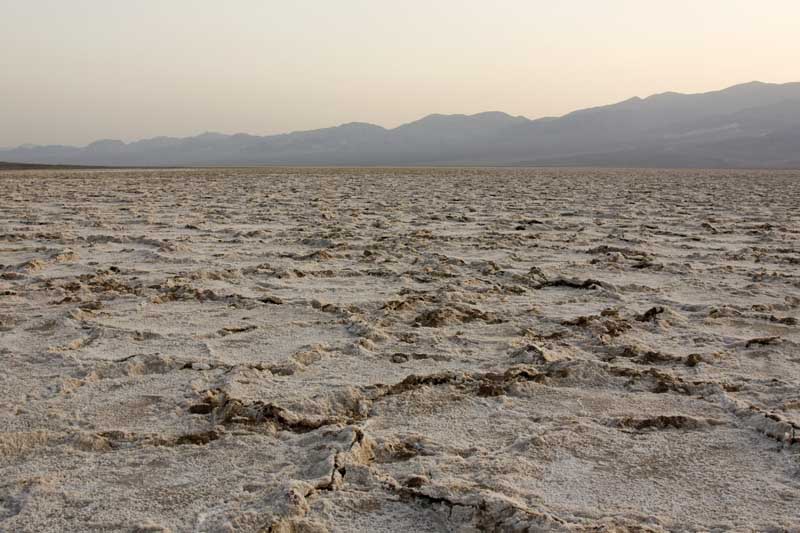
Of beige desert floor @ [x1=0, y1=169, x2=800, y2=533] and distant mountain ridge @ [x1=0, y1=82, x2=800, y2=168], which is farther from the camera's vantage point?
distant mountain ridge @ [x1=0, y1=82, x2=800, y2=168]

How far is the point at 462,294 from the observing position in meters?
3.97

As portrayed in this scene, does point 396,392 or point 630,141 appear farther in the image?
point 630,141

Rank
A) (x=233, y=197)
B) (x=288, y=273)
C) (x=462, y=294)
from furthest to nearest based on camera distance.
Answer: (x=233, y=197) → (x=288, y=273) → (x=462, y=294)

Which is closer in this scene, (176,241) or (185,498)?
(185,498)

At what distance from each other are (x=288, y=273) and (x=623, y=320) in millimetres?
2110

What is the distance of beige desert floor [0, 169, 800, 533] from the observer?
5.61ft

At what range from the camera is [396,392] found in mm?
2477

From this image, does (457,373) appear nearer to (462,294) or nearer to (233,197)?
(462,294)

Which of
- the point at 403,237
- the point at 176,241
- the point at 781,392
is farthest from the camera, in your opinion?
the point at 403,237

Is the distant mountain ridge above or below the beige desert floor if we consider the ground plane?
above

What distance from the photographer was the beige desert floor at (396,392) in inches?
67.3

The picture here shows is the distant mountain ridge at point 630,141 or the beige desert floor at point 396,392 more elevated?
the distant mountain ridge at point 630,141

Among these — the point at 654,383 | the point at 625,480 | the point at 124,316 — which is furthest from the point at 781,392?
the point at 124,316

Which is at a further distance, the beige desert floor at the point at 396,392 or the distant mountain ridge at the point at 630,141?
the distant mountain ridge at the point at 630,141
